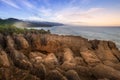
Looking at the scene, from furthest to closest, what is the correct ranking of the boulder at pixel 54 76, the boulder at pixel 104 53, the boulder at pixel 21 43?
the boulder at pixel 21 43, the boulder at pixel 104 53, the boulder at pixel 54 76

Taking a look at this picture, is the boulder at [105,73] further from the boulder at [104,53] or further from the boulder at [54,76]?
the boulder at [104,53]

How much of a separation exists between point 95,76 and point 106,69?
122cm

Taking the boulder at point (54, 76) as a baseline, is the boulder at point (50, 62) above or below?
below

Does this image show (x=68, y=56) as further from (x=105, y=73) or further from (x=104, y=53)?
(x=105, y=73)

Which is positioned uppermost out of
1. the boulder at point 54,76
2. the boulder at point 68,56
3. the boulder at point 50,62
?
the boulder at point 54,76

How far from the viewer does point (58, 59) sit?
79.7 ft

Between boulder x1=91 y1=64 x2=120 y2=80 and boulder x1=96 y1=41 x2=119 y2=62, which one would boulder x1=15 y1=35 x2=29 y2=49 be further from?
boulder x1=91 y1=64 x2=120 y2=80

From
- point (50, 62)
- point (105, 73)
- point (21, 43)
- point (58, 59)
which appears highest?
point (21, 43)

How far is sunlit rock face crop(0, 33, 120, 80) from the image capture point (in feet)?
54.2

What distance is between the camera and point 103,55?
24875mm

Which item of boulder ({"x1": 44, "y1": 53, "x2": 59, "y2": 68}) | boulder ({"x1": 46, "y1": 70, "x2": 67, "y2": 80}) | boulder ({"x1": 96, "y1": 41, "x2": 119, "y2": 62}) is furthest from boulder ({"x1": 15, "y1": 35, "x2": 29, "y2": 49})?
boulder ({"x1": 46, "y1": 70, "x2": 67, "y2": 80})

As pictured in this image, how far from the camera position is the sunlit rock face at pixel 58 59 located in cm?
1653

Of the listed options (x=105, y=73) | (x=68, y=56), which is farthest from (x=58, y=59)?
(x=105, y=73)

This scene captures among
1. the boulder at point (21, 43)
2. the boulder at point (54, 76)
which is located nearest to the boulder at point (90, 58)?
the boulder at point (54, 76)
